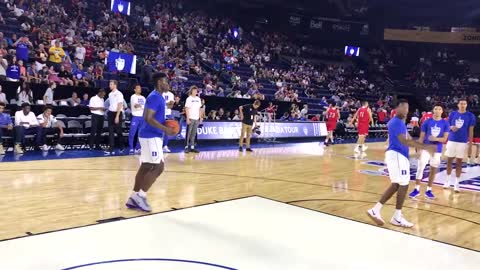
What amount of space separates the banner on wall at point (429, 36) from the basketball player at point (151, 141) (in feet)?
109

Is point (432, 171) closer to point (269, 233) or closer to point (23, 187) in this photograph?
point (269, 233)

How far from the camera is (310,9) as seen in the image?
106ft

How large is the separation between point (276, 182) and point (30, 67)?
8005 millimetres

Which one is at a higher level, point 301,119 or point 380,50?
point 380,50

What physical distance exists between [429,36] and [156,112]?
Answer: 34402 millimetres

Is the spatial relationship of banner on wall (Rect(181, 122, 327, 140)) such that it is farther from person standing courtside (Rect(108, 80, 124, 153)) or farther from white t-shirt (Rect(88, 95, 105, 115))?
white t-shirt (Rect(88, 95, 105, 115))

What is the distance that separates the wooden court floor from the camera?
4.92 m

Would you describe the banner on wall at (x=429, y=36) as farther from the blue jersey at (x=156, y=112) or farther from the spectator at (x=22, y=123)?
the blue jersey at (x=156, y=112)

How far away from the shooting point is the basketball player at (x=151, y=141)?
5055mm

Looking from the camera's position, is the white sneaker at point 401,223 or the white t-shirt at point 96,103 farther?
the white t-shirt at point 96,103

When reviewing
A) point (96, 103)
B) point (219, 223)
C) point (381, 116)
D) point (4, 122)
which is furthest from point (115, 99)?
point (381, 116)

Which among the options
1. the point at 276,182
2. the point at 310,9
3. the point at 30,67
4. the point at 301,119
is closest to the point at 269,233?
the point at 276,182

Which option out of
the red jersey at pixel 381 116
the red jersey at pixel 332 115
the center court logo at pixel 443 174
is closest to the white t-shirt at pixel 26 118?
the center court logo at pixel 443 174

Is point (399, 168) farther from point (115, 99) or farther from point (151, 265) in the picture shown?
point (115, 99)
